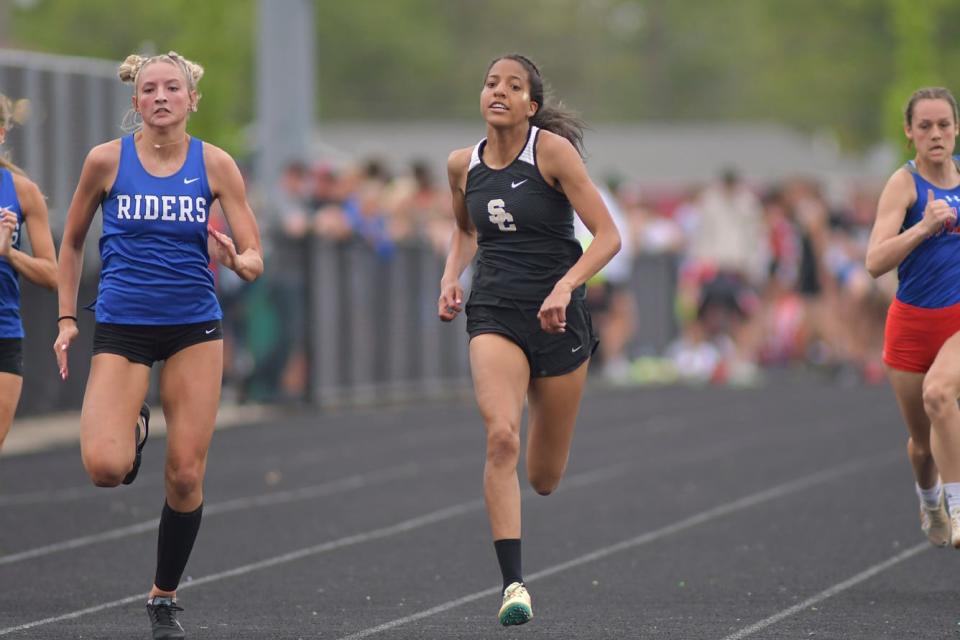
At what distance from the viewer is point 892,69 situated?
60.9m

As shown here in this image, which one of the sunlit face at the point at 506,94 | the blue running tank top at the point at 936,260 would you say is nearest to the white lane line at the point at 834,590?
the blue running tank top at the point at 936,260

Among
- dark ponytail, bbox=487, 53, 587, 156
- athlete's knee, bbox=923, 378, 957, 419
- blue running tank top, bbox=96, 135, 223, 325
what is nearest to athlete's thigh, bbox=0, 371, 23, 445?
blue running tank top, bbox=96, 135, 223, 325

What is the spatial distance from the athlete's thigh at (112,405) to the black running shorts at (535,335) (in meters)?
1.40

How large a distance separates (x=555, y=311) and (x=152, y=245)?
159 centimetres

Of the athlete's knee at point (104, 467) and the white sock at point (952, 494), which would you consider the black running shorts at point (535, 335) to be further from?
the white sock at point (952, 494)

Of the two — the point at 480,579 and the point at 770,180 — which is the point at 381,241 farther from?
the point at 770,180

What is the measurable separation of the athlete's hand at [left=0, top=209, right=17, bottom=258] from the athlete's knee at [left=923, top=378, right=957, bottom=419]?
4003 mm

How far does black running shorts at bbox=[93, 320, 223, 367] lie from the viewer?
759 cm

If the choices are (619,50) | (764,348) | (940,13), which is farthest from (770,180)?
(764,348)

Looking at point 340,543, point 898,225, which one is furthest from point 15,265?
point 898,225

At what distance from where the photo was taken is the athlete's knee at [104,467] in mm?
7391

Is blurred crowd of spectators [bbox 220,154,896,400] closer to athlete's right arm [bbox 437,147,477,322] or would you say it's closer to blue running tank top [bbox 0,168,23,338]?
athlete's right arm [bbox 437,147,477,322]

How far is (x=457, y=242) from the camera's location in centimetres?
859

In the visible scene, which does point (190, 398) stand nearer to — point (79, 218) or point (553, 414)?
point (79, 218)
